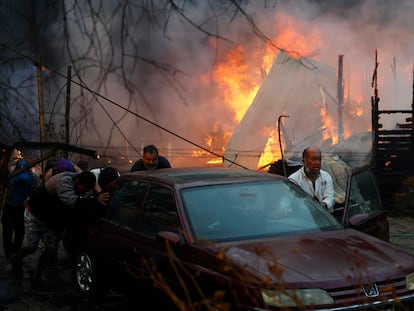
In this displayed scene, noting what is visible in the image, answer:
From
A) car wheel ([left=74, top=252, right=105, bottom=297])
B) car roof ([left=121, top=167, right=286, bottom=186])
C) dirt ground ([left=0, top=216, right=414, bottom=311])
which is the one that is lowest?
dirt ground ([left=0, top=216, right=414, bottom=311])

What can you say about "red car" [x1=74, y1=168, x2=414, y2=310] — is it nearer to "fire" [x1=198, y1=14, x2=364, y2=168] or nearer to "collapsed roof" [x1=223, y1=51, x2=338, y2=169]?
"fire" [x1=198, y1=14, x2=364, y2=168]

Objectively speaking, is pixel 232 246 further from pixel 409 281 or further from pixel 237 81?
pixel 237 81

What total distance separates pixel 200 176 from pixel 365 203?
5.84 ft

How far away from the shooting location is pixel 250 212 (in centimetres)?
502

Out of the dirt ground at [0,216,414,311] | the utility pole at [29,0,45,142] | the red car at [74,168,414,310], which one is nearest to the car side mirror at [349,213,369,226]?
the red car at [74,168,414,310]

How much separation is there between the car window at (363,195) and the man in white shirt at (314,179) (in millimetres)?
407

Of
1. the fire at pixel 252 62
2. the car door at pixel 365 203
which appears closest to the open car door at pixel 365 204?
the car door at pixel 365 203

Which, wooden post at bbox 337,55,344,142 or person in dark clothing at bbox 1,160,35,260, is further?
wooden post at bbox 337,55,344,142

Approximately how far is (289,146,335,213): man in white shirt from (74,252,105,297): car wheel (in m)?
2.27

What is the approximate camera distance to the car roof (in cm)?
528

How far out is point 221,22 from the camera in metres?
13.2

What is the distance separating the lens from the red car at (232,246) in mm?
3873

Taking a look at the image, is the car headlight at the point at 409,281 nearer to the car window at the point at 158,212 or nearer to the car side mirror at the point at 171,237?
the car side mirror at the point at 171,237

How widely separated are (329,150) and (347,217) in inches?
421
